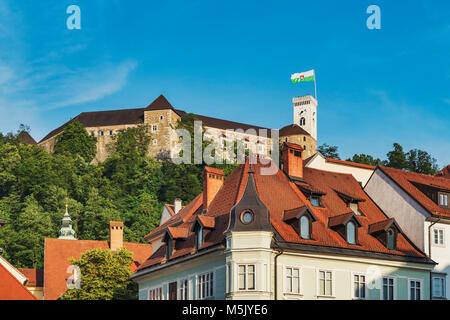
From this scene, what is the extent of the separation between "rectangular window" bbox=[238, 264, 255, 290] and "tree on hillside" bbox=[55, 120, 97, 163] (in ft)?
390

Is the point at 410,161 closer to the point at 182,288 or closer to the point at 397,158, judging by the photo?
the point at 397,158

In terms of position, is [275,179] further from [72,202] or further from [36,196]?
[36,196]

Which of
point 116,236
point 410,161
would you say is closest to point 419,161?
point 410,161

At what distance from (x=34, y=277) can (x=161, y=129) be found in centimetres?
8619

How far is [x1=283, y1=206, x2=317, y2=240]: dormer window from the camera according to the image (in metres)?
43.3

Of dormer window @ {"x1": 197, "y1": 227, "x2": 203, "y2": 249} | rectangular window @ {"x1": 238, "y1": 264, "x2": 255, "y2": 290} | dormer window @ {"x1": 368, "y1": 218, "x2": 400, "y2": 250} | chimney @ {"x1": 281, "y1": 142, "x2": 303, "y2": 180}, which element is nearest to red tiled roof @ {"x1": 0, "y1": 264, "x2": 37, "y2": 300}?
rectangular window @ {"x1": 238, "y1": 264, "x2": 255, "y2": 290}

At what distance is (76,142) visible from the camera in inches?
6289

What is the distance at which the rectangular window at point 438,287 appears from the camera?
156 feet

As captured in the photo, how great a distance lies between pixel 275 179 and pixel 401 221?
8.63 meters

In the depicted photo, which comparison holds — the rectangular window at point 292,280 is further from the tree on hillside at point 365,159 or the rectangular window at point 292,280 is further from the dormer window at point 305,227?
the tree on hillside at point 365,159
